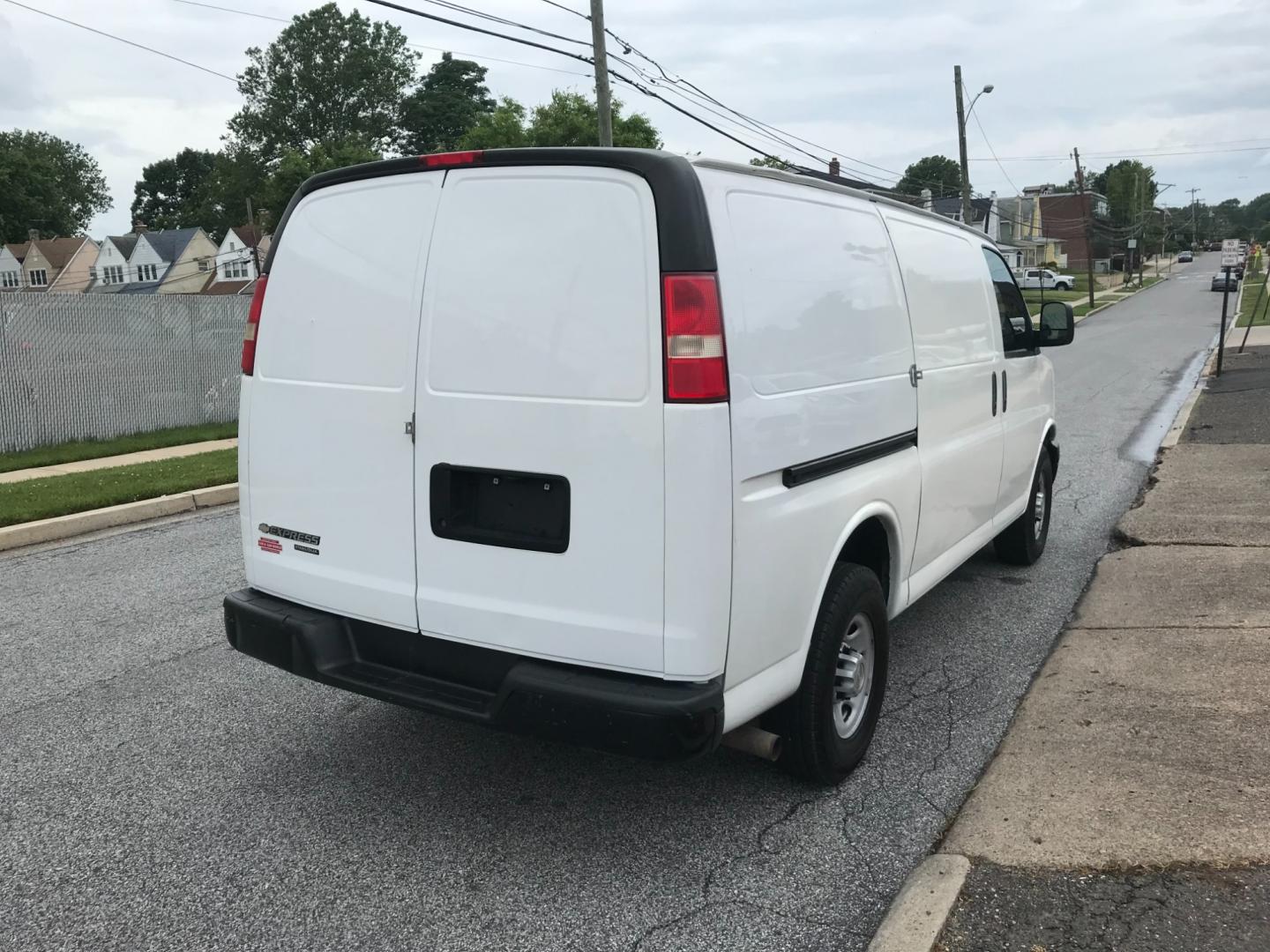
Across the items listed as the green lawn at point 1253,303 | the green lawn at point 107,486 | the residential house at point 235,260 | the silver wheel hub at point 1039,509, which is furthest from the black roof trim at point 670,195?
the residential house at point 235,260

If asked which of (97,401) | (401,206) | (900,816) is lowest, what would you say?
(900,816)

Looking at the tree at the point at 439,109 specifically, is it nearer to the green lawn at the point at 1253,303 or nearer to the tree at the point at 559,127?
the tree at the point at 559,127

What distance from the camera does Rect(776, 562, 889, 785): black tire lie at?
3482mm

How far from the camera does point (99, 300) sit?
1362cm

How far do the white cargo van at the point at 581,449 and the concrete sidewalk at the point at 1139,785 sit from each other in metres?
0.69

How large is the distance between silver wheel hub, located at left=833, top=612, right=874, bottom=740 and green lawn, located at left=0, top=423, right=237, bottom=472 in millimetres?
10725

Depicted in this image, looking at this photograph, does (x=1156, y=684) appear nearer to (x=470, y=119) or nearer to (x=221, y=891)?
(x=221, y=891)

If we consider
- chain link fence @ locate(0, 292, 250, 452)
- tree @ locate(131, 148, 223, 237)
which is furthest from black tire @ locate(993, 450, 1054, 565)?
tree @ locate(131, 148, 223, 237)

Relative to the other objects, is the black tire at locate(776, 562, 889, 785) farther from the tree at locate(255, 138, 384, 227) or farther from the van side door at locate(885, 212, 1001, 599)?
the tree at locate(255, 138, 384, 227)

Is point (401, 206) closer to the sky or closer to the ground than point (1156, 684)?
closer to the sky

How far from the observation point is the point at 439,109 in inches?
2825

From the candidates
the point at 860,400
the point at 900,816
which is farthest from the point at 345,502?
the point at 900,816

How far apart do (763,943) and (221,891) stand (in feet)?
5.21

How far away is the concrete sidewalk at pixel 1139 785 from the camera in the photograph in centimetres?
283
